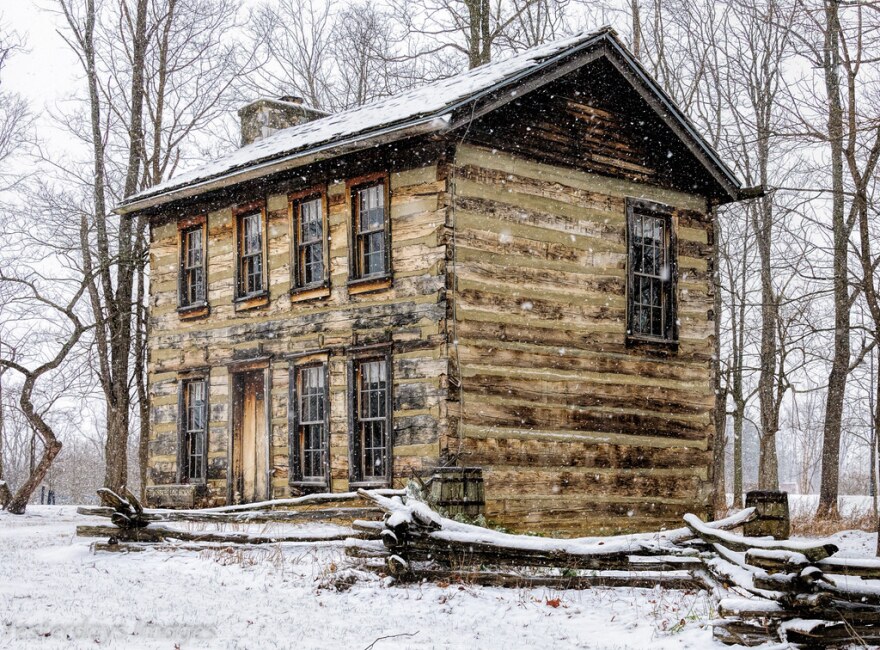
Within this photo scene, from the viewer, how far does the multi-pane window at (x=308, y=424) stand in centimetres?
1622

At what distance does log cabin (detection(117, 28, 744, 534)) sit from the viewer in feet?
47.3

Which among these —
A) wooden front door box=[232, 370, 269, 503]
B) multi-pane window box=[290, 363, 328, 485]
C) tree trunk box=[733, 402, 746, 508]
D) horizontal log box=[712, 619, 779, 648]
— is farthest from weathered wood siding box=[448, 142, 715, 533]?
tree trunk box=[733, 402, 746, 508]

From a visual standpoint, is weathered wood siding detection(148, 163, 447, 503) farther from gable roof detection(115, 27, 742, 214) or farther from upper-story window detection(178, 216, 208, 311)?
gable roof detection(115, 27, 742, 214)

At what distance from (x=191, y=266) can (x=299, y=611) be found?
11.5 m

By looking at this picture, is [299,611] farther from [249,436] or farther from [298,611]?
[249,436]

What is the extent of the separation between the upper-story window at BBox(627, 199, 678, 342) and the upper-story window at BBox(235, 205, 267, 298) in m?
6.34

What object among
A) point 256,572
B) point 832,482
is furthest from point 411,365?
point 832,482

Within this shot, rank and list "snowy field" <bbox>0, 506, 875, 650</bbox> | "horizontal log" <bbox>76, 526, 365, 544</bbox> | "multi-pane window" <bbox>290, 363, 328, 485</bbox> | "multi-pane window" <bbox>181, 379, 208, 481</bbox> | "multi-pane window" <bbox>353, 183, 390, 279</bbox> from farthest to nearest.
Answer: "multi-pane window" <bbox>181, 379, 208, 481</bbox>, "multi-pane window" <bbox>290, 363, 328, 485</bbox>, "multi-pane window" <bbox>353, 183, 390, 279</bbox>, "horizontal log" <bbox>76, 526, 365, 544</bbox>, "snowy field" <bbox>0, 506, 875, 650</bbox>

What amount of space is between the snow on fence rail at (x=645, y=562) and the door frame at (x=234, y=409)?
3525 millimetres

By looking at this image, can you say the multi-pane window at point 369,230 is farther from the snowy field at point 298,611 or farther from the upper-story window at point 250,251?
the snowy field at point 298,611

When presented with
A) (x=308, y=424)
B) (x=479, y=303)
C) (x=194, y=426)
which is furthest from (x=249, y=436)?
(x=479, y=303)

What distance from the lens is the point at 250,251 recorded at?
59.3ft

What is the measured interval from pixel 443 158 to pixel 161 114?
54.5 ft

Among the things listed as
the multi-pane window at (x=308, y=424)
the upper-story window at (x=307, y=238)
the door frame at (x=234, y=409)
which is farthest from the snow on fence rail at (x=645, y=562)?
the upper-story window at (x=307, y=238)
